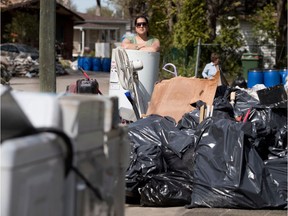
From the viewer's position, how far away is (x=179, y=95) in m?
7.39

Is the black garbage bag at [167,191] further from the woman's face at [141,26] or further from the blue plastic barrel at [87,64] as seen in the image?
the blue plastic barrel at [87,64]

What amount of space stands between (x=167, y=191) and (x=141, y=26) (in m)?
3.27

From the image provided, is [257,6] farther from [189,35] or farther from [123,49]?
[123,49]

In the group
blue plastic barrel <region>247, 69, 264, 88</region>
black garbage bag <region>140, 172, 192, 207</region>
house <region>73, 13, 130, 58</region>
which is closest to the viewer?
black garbage bag <region>140, 172, 192, 207</region>

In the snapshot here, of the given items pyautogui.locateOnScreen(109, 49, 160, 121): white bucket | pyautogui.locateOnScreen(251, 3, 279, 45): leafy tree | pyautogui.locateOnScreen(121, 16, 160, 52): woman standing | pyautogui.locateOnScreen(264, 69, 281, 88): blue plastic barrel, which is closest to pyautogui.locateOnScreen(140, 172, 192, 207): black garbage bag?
pyautogui.locateOnScreen(109, 49, 160, 121): white bucket

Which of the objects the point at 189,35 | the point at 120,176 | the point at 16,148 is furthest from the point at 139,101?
the point at 189,35

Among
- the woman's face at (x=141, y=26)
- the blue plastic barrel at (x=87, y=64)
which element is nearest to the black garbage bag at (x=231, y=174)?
the woman's face at (x=141, y=26)

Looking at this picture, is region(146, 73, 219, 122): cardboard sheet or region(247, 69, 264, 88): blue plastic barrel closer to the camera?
region(146, 73, 219, 122): cardboard sheet

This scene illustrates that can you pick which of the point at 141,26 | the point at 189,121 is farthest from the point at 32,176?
the point at 141,26

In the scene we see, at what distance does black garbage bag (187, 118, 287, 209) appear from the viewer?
5500mm

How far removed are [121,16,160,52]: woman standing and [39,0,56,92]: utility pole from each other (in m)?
2.22

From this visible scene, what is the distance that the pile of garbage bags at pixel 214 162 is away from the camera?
553 cm

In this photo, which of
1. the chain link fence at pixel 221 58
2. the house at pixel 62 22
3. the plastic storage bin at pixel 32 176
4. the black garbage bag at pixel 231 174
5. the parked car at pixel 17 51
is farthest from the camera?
the house at pixel 62 22

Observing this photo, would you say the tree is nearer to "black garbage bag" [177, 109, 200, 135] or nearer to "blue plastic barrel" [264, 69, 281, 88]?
"blue plastic barrel" [264, 69, 281, 88]
